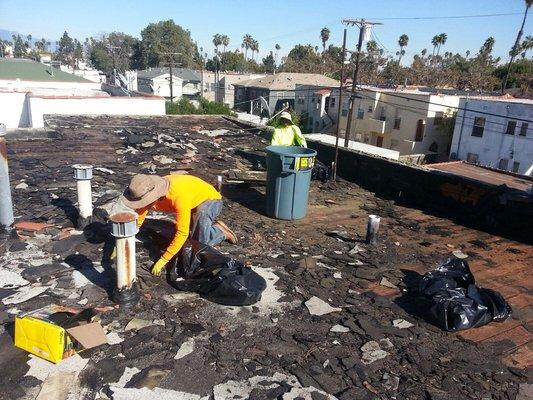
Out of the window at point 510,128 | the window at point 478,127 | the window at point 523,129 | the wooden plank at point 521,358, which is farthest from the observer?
the window at point 478,127

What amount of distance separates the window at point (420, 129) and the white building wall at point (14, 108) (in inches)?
1170

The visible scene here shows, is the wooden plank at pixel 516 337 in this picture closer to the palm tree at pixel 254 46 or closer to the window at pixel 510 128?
the window at pixel 510 128

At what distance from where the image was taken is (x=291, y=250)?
19.0 ft

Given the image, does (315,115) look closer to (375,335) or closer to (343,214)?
(343,214)

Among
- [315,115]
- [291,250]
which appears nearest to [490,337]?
[291,250]

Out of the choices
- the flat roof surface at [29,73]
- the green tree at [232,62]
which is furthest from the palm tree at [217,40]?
the flat roof surface at [29,73]

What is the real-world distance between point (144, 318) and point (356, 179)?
22.6 ft

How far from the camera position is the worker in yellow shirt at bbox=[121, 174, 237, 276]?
4359 mm

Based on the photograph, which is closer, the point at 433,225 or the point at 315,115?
the point at 433,225

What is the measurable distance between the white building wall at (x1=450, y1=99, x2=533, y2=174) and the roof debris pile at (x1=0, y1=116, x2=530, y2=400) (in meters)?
25.4

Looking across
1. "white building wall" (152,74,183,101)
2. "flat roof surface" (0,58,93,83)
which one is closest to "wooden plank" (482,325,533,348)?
"flat roof surface" (0,58,93,83)

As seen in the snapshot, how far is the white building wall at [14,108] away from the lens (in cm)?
2442

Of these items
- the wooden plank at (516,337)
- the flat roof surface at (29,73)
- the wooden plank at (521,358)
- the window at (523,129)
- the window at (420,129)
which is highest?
the flat roof surface at (29,73)

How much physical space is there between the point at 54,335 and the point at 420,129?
121ft
